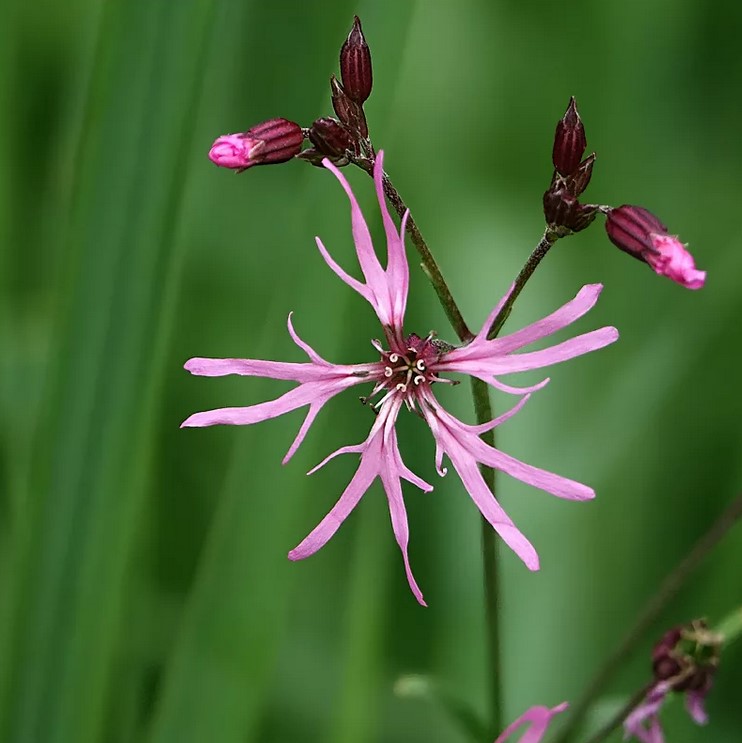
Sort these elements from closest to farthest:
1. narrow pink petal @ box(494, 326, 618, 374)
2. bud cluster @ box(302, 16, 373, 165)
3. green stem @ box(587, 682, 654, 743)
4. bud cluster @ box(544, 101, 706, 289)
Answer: narrow pink petal @ box(494, 326, 618, 374)
bud cluster @ box(544, 101, 706, 289)
bud cluster @ box(302, 16, 373, 165)
green stem @ box(587, 682, 654, 743)

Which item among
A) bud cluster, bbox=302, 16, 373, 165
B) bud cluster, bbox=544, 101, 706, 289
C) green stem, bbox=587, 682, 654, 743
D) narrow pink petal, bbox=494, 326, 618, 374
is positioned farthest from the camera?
green stem, bbox=587, 682, 654, 743

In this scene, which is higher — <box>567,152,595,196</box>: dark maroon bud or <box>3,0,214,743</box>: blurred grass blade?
<box>567,152,595,196</box>: dark maroon bud

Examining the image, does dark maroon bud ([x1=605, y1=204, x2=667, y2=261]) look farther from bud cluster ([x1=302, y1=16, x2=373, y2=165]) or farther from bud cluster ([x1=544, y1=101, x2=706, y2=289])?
bud cluster ([x1=302, y1=16, x2=373, y2=165])

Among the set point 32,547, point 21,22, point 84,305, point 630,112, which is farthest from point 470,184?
point 32,547

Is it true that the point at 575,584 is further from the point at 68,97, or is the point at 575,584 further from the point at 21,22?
the point at 21,22

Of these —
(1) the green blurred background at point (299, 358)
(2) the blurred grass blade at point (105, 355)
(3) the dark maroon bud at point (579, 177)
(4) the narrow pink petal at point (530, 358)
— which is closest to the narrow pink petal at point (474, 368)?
(4) the narrow pink petal at point (530, 358)

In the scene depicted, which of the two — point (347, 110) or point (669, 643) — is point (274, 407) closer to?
point (347, 110)

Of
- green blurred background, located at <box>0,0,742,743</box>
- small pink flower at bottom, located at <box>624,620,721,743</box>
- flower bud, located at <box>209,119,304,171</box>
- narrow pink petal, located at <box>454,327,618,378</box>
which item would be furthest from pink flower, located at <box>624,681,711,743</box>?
flower bud, located at <box>209,119,304,171</box>
